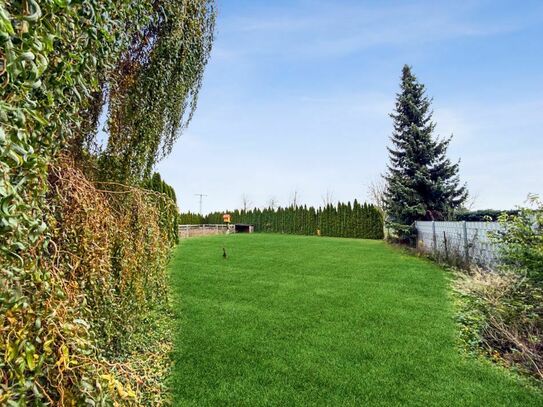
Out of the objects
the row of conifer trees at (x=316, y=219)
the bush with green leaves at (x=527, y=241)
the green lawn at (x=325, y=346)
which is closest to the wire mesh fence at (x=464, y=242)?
the bush with green leaves at (x=527, y=241)

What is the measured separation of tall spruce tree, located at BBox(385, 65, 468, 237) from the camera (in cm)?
1416

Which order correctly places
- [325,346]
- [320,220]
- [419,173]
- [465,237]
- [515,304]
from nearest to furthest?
[325,346]
[515,304]
[465,237]
[419,173]
[320,220]

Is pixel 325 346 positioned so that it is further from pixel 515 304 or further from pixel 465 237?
pixel 465 237

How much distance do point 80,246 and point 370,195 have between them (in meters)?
29.2

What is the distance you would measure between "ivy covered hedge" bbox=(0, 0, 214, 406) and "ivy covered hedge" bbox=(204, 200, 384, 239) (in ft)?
62.6

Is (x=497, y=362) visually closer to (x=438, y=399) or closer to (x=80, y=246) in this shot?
(x=438, y=399)

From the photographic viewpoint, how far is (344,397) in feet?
10.2

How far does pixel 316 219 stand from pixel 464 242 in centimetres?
1681

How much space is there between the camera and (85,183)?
2.36 meters

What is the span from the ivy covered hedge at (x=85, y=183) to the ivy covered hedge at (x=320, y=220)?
19.1 m

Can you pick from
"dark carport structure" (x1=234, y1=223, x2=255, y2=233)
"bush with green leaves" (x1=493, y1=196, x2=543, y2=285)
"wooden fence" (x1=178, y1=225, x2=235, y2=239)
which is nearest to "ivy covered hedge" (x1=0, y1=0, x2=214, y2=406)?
"bush with green leaves" (x1=493, y1=196, x2=543, y2=285)

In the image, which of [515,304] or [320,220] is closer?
[515,304]

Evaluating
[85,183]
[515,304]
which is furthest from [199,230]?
[85,183]

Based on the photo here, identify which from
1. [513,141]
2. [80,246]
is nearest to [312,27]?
[80,246]
